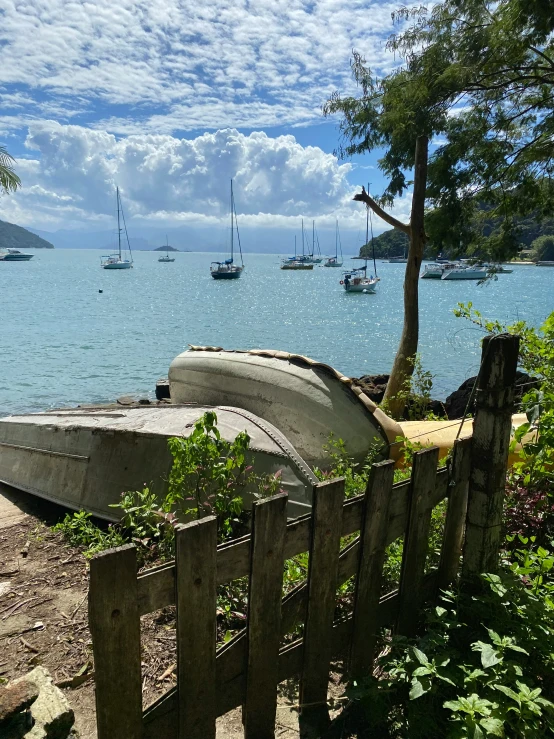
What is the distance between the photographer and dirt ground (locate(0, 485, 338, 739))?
3.17 metres

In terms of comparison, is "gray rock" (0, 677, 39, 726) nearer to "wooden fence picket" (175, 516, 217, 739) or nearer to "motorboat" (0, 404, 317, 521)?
"wooden fence picket" (175, 516, 217, 739)

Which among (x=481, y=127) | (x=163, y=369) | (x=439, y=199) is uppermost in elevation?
(x=481, y=127)

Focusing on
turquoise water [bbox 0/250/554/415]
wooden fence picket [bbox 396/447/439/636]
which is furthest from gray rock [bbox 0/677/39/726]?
turquoise water [bbox 0/250/554/415]

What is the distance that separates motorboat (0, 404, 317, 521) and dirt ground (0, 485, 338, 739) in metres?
0.66

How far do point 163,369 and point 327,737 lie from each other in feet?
75.6

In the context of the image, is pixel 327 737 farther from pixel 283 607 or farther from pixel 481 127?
pixel 481 127

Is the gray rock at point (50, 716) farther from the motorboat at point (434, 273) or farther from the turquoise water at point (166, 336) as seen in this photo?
the motorboat at point (434, 273)

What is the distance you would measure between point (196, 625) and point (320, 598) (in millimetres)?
702

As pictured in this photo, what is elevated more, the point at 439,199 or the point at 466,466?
the point at 439,199

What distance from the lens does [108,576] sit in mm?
1999

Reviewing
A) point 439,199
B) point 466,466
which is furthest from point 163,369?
point 466,466

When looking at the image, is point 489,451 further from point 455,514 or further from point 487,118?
point 487,118

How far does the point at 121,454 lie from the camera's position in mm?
5598

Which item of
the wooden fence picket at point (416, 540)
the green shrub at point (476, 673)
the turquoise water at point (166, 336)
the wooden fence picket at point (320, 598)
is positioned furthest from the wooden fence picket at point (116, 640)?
the turquoise water at point (166, 336)
